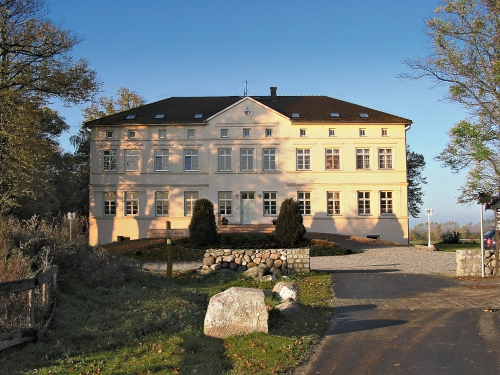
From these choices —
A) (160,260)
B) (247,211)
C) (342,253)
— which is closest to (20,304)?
(160,260)

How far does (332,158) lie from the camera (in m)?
39.2

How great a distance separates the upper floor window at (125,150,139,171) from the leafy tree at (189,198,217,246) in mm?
14441

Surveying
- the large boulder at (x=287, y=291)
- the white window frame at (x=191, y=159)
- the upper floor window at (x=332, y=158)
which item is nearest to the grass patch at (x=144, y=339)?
the large boulder at (x=287, y=291)

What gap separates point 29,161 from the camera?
2655 centimetres

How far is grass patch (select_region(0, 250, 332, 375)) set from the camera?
653 cm

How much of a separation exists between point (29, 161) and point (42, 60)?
18.9 ft

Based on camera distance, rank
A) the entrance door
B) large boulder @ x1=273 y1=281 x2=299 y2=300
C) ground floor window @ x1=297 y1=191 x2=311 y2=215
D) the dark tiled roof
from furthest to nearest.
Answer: the dark tiled roof, ground floor window @ x1=297 y1=191 x2=311 y2=215, the entrance door, large boulder @ x1=273 y1=281 x2=299 y2=300

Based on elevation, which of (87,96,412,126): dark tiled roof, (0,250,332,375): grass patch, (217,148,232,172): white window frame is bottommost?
(0,250,332,375): grass patch

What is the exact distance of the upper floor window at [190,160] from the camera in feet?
129

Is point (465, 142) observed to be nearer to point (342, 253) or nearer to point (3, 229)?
point (342, 253)

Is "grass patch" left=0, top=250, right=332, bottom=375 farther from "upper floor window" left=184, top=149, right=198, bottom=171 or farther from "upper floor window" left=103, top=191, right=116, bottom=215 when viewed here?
"upper floor window" left=103, top=191, right=116, bottom=215

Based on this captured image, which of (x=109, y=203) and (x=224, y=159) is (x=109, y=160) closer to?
(x=109, y=203)

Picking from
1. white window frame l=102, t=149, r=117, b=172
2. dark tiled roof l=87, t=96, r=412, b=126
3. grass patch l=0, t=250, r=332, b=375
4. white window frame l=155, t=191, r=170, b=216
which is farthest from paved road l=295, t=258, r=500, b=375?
white window frame l=102, t=149, r=117, b=172

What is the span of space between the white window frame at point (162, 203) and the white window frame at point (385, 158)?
15818 millimetres
